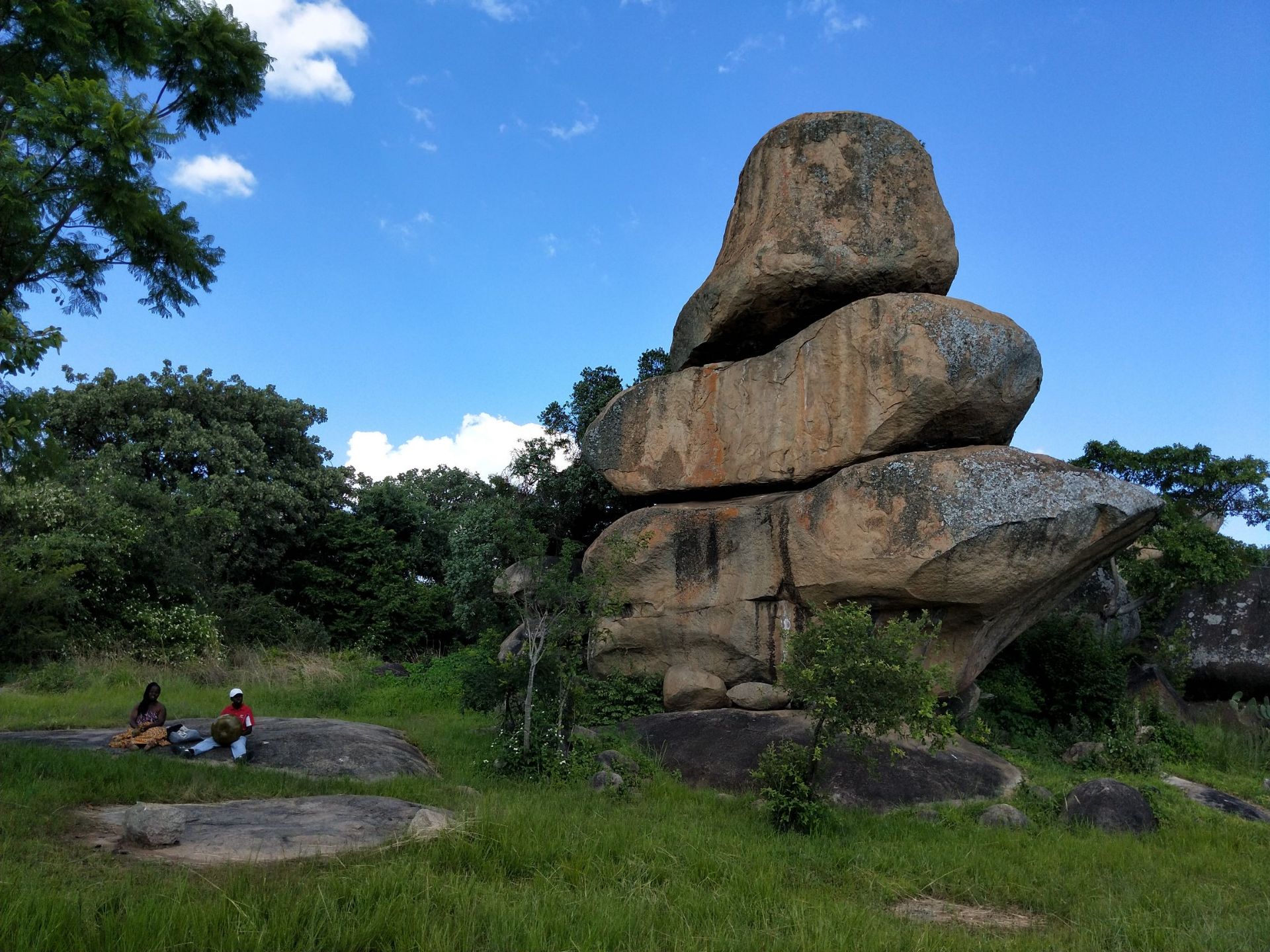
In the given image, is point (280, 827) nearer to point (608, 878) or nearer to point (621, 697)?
point (608, 878)

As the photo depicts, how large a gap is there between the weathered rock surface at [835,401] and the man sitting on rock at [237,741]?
7.49m

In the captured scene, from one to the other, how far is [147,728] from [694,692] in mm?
7611

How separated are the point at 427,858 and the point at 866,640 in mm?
5009

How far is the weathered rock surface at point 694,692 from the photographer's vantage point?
13992mm

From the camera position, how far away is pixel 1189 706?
57.5ft

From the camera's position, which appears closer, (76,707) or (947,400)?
(947,400)

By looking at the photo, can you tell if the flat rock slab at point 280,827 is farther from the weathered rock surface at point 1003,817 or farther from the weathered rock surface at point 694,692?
the weathered rock surface at point 694,692

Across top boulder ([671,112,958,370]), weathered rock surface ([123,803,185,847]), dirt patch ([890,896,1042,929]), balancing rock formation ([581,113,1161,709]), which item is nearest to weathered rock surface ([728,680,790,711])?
balancing rock formation ([581,113,1161,709])

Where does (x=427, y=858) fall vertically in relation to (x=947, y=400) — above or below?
below

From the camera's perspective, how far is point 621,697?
47.8 ft

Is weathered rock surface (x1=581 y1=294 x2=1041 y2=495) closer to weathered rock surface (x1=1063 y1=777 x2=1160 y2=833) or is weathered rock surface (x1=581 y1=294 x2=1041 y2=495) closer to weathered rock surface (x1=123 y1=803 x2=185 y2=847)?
weathered rock surface (x1=1063 y1=777 x2=1160 y2=833)

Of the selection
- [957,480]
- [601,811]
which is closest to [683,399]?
[957,480]

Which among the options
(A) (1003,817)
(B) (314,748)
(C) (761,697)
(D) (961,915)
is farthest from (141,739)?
(A) (1003,817)

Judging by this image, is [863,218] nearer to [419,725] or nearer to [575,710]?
[575,710]
